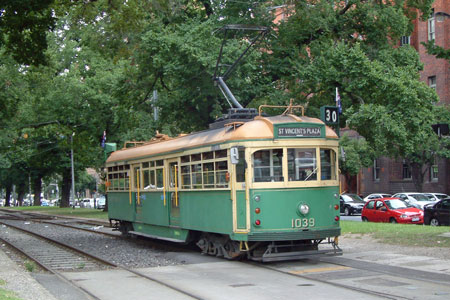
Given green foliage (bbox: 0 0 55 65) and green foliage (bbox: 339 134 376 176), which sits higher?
green foliage (bbox: 0 0 55 65)

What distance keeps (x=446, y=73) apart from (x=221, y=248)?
36982 millimetres

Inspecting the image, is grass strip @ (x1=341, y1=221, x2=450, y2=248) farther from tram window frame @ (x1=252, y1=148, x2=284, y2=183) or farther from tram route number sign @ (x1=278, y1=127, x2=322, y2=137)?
tram window frame @ (x1=252, y1=148, x2=284, y2=183)

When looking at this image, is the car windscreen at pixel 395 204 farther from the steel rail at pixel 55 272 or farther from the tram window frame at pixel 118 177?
the steel rail at pixel 55 272

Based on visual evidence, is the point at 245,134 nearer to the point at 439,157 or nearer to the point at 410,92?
the point at 410,92

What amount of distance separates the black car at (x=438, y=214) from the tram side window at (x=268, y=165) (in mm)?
13296

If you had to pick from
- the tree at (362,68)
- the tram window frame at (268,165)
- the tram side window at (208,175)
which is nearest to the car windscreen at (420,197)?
the tree at (362,68)

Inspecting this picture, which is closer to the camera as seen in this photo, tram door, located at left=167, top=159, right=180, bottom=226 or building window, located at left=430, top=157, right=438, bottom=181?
tram door, located at left=167, top=159, right=180, bottom=226

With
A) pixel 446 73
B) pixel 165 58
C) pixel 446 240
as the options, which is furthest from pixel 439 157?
pixel 446 240

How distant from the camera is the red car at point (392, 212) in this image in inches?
1063

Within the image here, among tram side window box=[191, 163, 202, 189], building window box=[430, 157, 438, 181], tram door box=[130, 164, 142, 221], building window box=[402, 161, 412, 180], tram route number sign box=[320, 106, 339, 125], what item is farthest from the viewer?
building window box=[402, 161, 412, 180]

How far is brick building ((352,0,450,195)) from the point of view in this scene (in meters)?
46.7

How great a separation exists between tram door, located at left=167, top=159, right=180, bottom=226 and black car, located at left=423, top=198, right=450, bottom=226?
40.6ft

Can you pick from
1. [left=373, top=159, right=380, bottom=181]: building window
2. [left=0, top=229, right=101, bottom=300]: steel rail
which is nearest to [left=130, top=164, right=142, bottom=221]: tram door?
[left=0, top=229, right=101, bottom=300]: steel rail

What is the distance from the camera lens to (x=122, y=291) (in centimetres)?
1095
